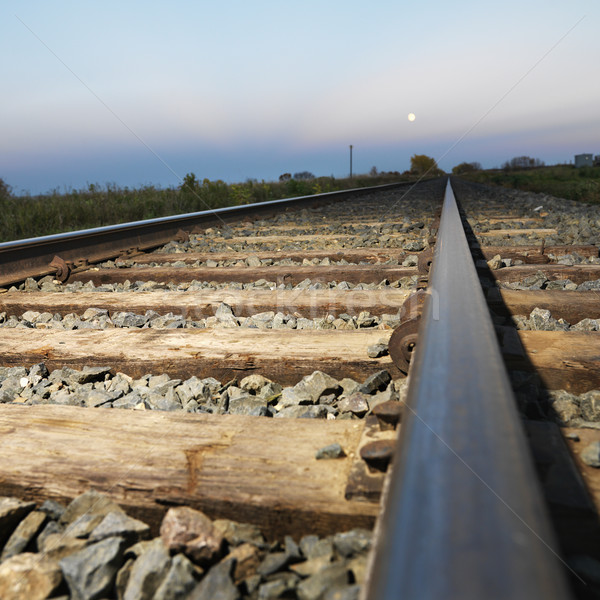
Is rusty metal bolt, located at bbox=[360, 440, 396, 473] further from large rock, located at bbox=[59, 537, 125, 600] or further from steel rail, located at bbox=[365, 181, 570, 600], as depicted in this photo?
large rock, located at bbox=[59, 537, 125, 600]

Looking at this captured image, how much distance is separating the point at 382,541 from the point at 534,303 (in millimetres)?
1801

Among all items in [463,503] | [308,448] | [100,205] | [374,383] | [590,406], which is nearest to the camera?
[463,503]

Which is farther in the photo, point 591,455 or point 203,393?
point 203,393

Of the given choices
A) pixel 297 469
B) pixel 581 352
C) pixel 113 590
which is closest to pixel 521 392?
pixel 581 352

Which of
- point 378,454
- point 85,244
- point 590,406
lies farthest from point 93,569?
point 85,244

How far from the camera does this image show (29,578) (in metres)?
0.85

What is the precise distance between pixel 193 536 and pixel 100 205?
8.50m

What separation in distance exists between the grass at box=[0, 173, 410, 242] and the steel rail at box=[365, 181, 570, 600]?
7034 millimetres

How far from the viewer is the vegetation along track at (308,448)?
548 millimetres

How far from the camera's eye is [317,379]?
5.11ft

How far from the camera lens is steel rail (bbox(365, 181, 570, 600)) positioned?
0.45 meters

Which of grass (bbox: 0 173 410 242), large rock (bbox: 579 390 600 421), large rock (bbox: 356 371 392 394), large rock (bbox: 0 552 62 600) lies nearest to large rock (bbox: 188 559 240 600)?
large rock (bbox: 0 552 62 600)

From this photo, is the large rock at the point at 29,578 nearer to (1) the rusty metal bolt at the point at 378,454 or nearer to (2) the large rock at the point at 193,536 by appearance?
(2) the large rock at the point at 193,536

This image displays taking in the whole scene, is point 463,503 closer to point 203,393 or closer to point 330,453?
point 330,453
